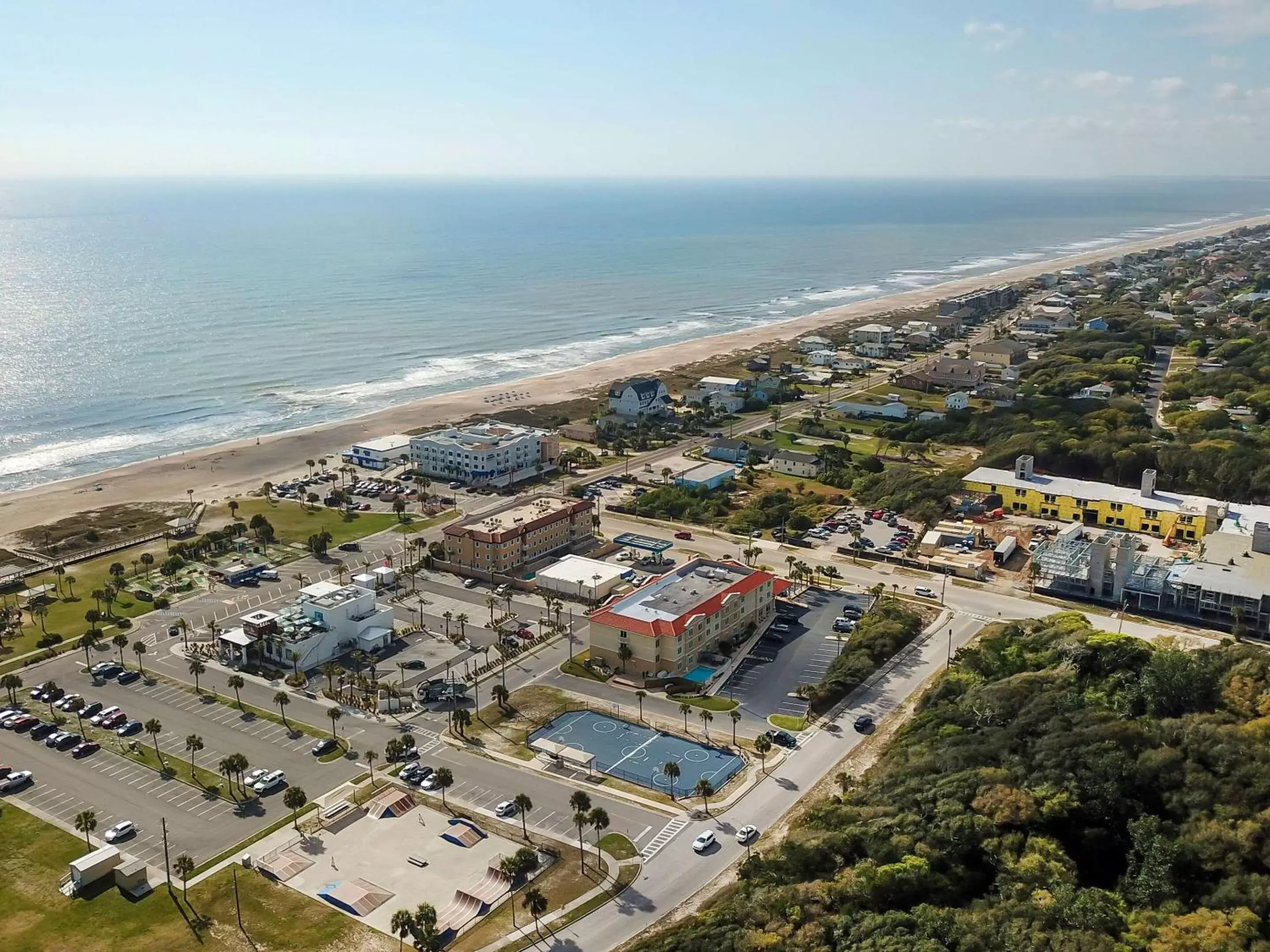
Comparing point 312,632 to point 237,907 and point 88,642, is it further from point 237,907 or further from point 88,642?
point 237,907

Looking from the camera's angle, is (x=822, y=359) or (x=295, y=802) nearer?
(x=295, y=802)

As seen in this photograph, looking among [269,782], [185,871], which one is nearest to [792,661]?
[269,782]

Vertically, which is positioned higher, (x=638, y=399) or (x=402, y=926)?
(x=638, y=399)

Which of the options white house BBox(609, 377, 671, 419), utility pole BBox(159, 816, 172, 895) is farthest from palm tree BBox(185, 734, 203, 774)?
white house BBox(609, 377, 671, 419)

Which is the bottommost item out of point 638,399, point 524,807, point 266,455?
point 266,455

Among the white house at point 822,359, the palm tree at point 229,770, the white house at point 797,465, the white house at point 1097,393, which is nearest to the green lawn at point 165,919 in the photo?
the palm tree at point 229,770

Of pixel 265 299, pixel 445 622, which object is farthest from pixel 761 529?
pixel 265 299
